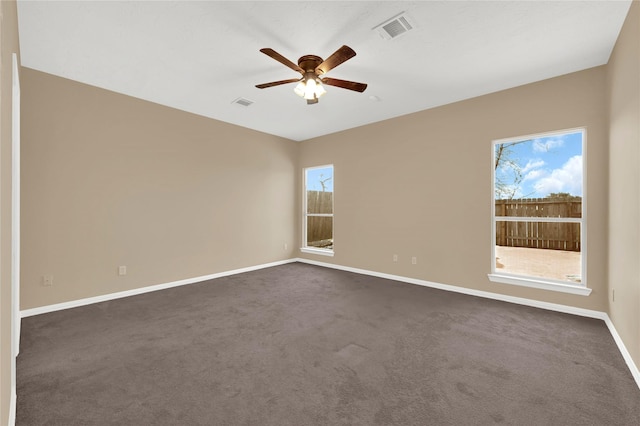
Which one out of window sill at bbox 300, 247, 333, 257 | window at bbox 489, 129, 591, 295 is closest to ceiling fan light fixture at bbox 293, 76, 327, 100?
window at bbox 489, 129, 591, 295

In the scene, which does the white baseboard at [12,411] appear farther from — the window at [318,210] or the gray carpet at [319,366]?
the window at [318,210]

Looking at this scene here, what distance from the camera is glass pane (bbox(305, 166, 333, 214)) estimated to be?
610 centimetres

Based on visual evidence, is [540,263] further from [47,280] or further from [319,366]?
[47,280]

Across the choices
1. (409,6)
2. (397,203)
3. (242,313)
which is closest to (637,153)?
(409,6)

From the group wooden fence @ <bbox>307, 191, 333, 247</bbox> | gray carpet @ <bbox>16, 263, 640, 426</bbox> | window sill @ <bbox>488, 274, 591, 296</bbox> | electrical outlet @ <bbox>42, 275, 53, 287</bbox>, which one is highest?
wooden fence @ <bbox>307, 191, 333, 247</bbox>

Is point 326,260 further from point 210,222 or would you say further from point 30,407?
point 30,407

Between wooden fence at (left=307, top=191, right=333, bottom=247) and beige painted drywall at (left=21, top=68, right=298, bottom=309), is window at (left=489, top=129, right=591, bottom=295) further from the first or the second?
beige painted drywall at (left=21, top=68, right=298, bottom=309)

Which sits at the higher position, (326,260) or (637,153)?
(637,153)

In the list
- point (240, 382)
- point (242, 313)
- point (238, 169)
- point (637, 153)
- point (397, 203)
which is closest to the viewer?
point (240, 382)

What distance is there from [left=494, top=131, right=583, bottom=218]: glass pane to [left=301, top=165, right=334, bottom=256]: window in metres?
3.18

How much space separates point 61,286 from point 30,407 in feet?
7.05

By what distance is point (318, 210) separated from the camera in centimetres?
636

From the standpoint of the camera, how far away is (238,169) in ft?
17.0

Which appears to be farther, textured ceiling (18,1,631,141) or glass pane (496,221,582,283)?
glass pane (496,221,582,283)
